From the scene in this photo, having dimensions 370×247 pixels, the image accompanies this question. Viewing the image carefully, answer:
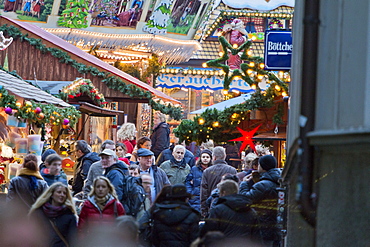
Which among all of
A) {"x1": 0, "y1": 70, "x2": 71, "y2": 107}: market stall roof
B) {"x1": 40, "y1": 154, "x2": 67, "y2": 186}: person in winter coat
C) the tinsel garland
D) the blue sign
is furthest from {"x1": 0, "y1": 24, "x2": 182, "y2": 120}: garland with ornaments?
{"x1": 40, "y1": 154, "x2": 67, "y2": 186}: person in winter coat

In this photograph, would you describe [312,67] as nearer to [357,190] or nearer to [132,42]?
[357,190]

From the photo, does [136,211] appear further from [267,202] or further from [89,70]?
[89,70]

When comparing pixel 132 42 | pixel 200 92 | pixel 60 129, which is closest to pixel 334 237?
pixel 60 129

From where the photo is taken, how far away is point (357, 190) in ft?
14.8

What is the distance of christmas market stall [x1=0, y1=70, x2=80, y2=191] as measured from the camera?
11219mm

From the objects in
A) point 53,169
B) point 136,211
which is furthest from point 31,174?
point 136,211

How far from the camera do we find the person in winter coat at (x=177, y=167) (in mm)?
11008

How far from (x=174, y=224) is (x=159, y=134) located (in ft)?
27.8

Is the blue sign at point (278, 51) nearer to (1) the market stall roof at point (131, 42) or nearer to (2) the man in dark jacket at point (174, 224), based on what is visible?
(2) the man in dark jacket at point (174, 224)

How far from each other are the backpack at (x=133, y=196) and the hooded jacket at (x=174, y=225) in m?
1.33

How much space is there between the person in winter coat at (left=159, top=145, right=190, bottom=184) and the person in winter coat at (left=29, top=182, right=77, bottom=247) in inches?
155

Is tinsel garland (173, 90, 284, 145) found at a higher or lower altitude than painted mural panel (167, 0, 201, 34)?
lower

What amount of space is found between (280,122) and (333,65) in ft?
26.2

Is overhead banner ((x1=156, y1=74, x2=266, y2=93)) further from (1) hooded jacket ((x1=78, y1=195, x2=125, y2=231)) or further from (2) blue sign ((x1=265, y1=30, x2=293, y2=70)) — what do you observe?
(1) hooded jacket ((x1=78, y1=195, x2=125, y2=231))
